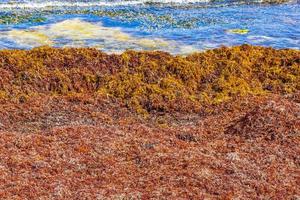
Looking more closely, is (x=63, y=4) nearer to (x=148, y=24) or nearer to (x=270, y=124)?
(x=148, y=24)

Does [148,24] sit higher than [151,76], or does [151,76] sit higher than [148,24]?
[148,24]

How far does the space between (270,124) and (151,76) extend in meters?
4.26

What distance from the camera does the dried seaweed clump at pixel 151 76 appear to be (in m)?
12.9

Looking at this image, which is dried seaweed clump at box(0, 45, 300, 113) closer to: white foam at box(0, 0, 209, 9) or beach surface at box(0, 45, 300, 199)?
beach surface at box(0, 45, 300, 199)

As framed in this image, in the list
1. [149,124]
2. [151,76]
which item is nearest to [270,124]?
[149,124]

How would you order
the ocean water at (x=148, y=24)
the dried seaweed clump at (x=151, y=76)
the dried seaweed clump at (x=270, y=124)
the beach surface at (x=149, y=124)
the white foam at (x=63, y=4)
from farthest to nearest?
1. the white foam at (x=63, y=4)
2. the ocean water at (x=148, y=24)
3. the dried seaweed clump at (x=151, y=76)
4. the dried seaweed clump at (x=270, y=124)
5. the beach surface at (x=149, y=124)

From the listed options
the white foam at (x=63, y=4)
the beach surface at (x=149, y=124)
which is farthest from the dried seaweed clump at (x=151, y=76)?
the white foam at (x=63, y=4)

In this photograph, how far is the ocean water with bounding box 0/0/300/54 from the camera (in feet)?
63.1

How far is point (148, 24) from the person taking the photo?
22578 millimetres

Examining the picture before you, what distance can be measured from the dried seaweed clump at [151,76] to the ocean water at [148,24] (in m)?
3.28

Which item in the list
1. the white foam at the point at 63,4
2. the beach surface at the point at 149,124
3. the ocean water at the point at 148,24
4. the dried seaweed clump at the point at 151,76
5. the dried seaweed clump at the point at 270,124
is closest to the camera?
the beach surface at the point at 149,124

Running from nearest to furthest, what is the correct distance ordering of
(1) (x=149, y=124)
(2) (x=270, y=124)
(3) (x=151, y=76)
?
(2) (x=270, y=124) < (1) (x=149, y=124) < (3) (x=151, y=76)

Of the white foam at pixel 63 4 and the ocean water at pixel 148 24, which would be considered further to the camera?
the white foam at pixel 63 4

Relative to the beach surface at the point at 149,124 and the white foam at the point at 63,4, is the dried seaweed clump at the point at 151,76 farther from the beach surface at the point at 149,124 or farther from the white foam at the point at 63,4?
the white foam at the point at 63,4
